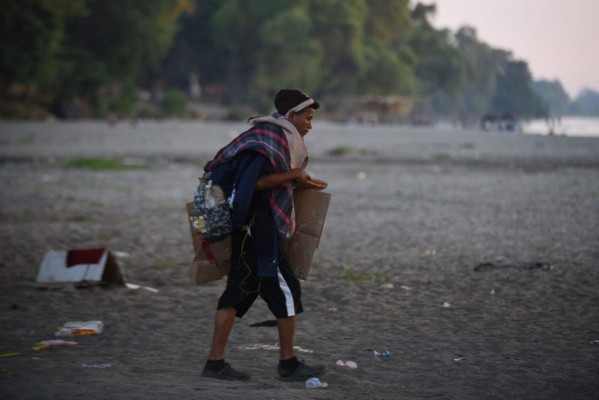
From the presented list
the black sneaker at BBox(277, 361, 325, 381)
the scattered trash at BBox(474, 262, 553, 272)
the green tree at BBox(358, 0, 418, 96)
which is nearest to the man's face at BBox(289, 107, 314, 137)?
the black sneaker at BBox(277, 361, 325, 381)

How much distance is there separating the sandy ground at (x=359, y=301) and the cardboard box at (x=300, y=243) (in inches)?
23.0

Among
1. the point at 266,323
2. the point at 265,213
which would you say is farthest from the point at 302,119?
the point at 266,323

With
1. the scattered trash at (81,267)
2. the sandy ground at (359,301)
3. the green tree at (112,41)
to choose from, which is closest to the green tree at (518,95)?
the green tree at (112,41)

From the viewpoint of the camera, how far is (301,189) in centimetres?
498

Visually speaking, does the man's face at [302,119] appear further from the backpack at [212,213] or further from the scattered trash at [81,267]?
the scattered trash at [81,267]

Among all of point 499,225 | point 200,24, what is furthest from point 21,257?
point 200,24

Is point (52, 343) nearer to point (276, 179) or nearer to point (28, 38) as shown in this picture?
point (276, 179)

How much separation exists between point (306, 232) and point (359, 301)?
7.47ft

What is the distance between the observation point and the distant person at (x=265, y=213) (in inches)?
184

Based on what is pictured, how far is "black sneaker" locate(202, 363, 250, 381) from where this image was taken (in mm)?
4840

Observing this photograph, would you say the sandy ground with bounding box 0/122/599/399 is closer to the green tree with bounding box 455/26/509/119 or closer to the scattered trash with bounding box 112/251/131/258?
the scattered trash with bounding box 112/251/131/258

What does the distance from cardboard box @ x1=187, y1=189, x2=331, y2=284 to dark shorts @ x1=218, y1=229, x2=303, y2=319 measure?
0.08 meters

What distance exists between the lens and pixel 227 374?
4848 mm

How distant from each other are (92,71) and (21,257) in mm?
52381
